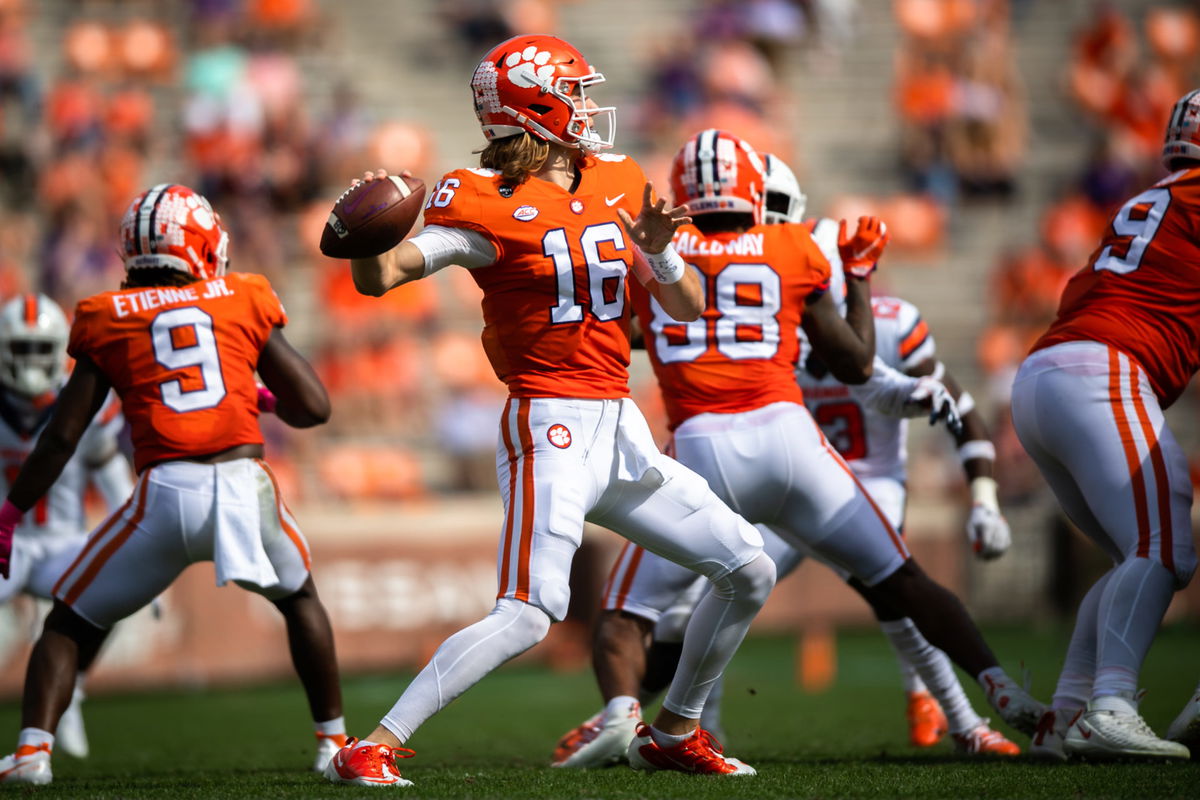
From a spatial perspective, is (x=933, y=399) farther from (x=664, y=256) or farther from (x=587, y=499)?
(x=587, y=499)

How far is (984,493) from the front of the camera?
5.96m

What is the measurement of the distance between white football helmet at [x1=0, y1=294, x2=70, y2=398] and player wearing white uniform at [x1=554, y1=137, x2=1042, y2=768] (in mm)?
2619

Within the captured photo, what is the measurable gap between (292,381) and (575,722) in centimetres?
314

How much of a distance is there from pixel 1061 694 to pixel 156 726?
5020 mm

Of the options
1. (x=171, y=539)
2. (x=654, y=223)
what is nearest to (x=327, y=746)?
(x=171, y=539)

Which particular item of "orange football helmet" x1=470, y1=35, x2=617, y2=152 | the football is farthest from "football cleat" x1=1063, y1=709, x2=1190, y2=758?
the football

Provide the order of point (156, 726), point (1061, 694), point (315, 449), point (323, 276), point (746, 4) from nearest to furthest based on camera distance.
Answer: point (1061, 694) → point (156, 726) → point (315, 449) → point (323, 276) → point (746, 4)

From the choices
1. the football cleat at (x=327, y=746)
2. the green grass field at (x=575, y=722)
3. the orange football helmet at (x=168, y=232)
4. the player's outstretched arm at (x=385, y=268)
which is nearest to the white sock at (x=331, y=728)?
the football cleat at (x=327, y=746)

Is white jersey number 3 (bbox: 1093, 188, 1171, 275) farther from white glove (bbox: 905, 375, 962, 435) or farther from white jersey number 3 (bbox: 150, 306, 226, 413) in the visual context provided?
white jersey number 3 (bbox: 150, 306, 226, 413)

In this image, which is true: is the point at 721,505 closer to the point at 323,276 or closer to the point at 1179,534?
the point at 1179,534

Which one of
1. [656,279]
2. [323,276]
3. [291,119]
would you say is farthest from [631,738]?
[291,119]

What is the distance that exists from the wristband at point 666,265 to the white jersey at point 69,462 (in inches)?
113

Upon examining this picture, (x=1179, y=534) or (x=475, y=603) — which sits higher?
(x=1179, y=534)

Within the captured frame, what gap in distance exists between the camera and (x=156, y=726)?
8383mm
